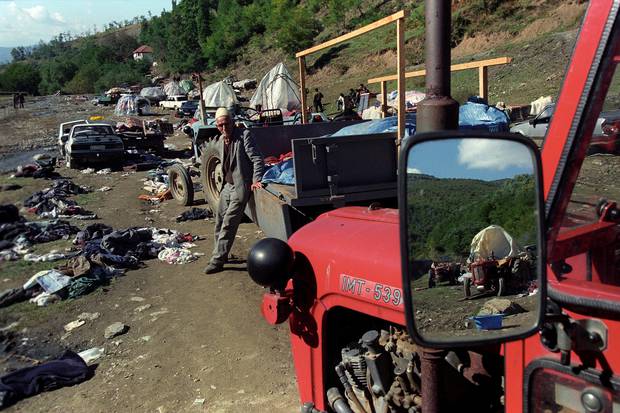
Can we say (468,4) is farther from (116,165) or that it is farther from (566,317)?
(566,317)

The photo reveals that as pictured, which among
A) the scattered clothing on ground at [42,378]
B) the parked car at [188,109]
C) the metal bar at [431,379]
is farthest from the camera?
the parked car at [188,109]

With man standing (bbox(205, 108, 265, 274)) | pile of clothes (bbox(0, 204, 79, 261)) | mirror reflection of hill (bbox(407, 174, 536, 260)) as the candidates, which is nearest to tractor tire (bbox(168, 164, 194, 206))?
pile of clothes (bbox(0, 204, 79, 261))

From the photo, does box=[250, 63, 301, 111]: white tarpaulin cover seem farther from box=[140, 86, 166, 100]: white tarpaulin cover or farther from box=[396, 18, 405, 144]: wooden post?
box=[140, 86, 166, 100]: white tarpaulin cover

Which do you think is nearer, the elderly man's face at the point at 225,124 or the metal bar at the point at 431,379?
the metal bar at the point at 431,379

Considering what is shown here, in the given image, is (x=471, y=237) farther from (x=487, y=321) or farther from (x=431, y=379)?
(x=431, y=379)

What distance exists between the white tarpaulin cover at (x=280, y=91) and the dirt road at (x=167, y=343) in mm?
15297

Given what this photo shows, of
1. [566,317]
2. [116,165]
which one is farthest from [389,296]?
[116,165]

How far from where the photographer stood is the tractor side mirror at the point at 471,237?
147 cm

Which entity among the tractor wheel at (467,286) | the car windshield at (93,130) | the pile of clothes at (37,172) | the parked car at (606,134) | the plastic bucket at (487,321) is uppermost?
the parked car at (606,134)

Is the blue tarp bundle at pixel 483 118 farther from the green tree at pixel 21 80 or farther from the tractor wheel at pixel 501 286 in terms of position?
the green tree at pixel 21 80

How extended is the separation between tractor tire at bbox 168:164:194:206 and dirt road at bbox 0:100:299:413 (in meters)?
3.32

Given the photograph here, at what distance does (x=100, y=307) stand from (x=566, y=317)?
5.92 metres

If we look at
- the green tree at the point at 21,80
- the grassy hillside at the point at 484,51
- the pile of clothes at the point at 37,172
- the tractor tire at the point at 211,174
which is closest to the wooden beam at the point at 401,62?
the tractor tire at the point at 211,174

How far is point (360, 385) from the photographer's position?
2527 mm
